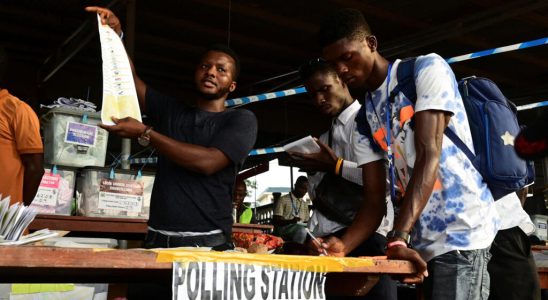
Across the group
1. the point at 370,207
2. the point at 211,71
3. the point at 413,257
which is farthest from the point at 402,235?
the point at 211,71

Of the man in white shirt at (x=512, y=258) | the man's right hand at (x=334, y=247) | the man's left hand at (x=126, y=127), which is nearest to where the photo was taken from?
the man's left hand at (x=126, y=127)

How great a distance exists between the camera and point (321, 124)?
11.9 meters

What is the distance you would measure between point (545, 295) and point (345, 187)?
2.75 m

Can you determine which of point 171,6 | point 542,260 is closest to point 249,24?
point 171,6

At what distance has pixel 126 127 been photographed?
2262 millimetres

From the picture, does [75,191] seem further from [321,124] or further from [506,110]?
[321,124]

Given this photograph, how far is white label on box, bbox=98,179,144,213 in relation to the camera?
4.53 m

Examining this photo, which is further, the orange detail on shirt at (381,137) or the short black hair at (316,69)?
the short black hair at (316,69)

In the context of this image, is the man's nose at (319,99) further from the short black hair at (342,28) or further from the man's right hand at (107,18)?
the man's right hand at (107,18)

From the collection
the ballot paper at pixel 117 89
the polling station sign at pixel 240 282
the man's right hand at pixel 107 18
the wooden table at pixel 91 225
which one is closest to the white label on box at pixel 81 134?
the wooden table at pixel 91 225

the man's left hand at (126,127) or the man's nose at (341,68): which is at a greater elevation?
the man's nose at (341,68)

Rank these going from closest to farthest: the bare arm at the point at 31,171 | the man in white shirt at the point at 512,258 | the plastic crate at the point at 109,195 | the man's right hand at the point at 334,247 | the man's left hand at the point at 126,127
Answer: the man's left hand at the point at 126,127 < the man's right hand at the point at 334,247 < the man in white shirt at the point at 512,258 < the bare arm at the point at 31,171 < the plastic crate at the point at 109,195

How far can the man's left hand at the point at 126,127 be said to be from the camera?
223cm

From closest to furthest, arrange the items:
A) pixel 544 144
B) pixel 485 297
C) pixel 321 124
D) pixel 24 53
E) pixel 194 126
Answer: pixel 544 144 → pixel 485 297 → pixel 194 126 → pixel 24 53 → pixel 321 124
